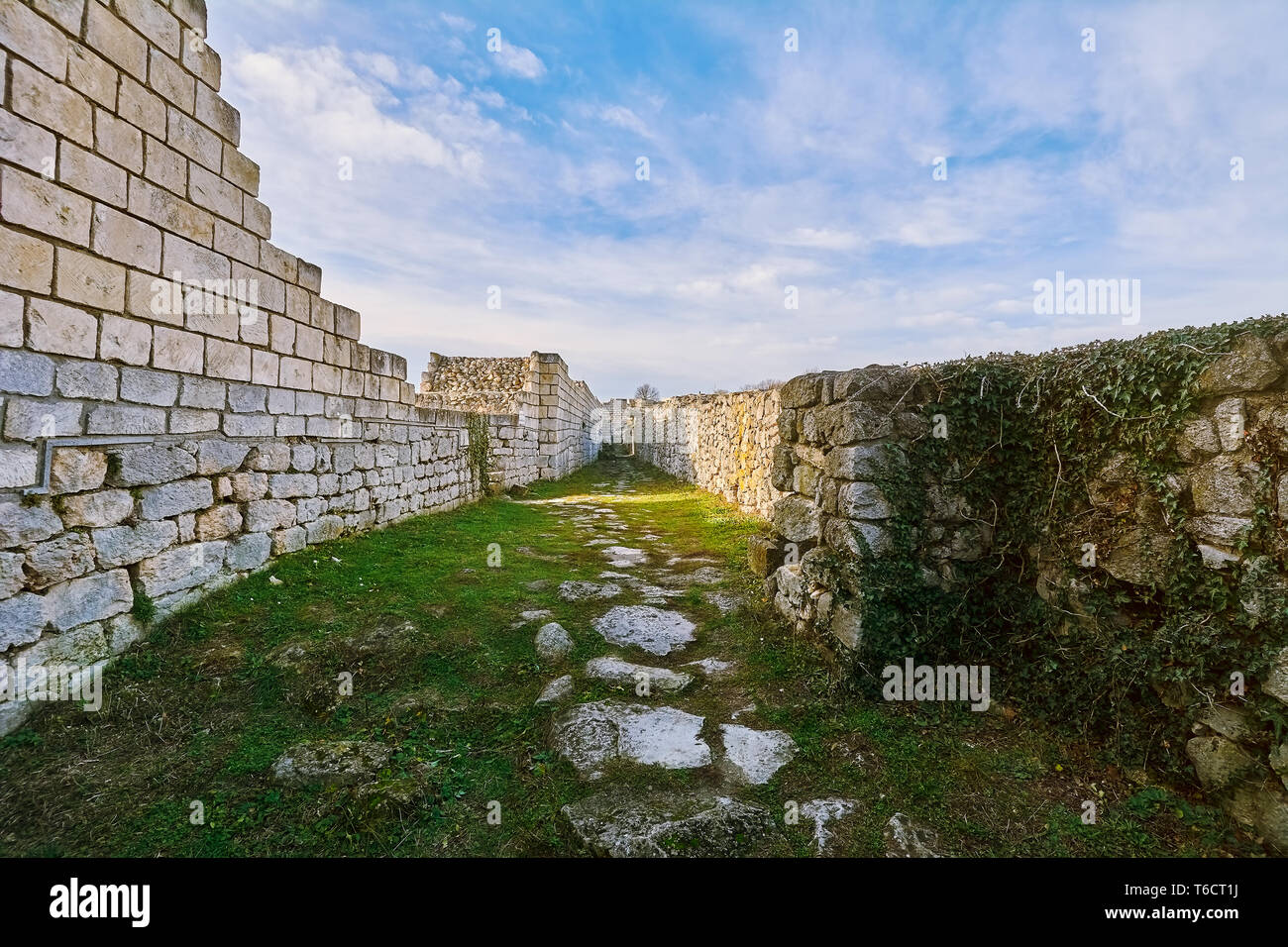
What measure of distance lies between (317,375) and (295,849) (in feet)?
15.7

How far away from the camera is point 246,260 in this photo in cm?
478

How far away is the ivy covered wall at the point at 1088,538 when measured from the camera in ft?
7.06

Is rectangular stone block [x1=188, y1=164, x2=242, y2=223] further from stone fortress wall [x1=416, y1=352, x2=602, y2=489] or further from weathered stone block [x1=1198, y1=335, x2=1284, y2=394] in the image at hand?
stone fortress wall [x1=416, y1=352, x2=602, y2=489]

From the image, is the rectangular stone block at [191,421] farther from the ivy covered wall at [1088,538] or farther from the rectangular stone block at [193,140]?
the ivy covered wall at [1088,538]

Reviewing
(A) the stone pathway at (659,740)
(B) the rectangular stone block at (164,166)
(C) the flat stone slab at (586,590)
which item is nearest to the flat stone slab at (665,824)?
(A) the stone pathway at (659,740)

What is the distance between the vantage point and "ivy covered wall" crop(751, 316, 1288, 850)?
7.06 ft

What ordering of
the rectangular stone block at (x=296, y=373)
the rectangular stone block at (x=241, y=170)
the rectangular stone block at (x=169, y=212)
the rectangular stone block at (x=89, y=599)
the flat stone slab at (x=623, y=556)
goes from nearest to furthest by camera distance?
the rectangular stone block at (x=89, y=599) → the rectangular stone block at (x=169, y=212) → the rectangular stone block at (x=241, y=170) → the rectangular stone block at (x=296, y=373) → the flat stone slab at (x=623, y=556)

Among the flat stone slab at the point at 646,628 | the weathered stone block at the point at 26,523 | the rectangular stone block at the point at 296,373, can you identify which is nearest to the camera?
the weathered stone block at the point at 26,523

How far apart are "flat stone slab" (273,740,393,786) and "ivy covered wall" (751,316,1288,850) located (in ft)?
8.76

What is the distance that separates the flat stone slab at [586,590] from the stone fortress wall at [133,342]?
2.73 metres

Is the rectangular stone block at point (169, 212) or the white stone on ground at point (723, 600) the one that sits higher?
the rectangular stone block at point (169, 212)

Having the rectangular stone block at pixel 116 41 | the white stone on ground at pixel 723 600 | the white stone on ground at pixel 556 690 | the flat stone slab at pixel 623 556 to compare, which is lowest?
the white stone on ground at pixel 556 690

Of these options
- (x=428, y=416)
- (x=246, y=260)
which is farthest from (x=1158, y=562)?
(x=428, y=416)
